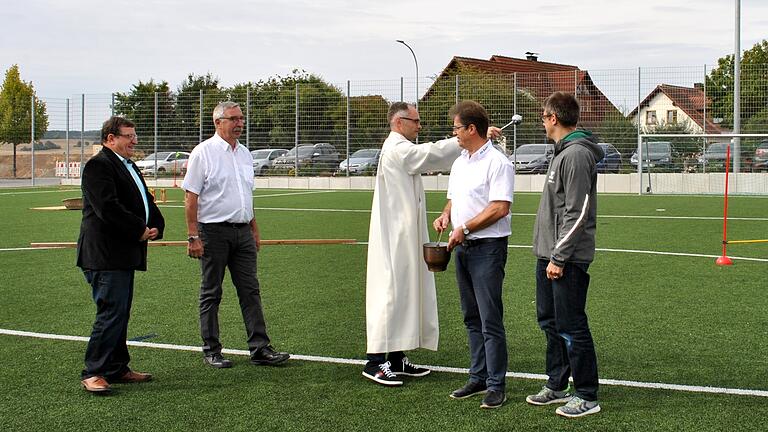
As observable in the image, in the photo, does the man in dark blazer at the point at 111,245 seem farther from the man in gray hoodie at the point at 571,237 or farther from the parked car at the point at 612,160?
the parked car at the point at 612,160

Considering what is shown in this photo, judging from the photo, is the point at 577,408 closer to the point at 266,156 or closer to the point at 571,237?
Answer: the point at 571,237

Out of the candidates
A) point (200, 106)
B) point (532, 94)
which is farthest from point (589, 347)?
point (200, 106)

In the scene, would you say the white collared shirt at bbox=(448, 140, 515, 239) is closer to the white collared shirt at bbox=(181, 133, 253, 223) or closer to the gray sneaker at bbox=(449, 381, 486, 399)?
the gray sneaker at bbox=(449, 381, 486, 399)

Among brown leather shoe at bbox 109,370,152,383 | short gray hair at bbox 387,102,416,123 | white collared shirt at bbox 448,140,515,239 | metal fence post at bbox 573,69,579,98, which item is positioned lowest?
brown leather shoe at bbox 109,370,152,383

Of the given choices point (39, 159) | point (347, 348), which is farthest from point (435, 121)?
point (347, 348)

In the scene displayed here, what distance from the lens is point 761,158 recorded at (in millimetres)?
28656

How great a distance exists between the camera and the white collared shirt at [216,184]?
694cm

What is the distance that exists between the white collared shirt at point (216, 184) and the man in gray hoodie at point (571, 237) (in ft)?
8.05

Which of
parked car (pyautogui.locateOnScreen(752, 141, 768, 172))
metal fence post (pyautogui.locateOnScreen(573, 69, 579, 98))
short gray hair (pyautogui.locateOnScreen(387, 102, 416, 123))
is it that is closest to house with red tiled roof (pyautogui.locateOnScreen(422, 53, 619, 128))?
metal fence post (pyautogui.locateOnScreen(573, 69, 579, 98))

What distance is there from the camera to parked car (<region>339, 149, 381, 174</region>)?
3509 centimetres

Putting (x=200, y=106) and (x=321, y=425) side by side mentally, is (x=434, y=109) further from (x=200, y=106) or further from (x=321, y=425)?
(x=321, y=425)

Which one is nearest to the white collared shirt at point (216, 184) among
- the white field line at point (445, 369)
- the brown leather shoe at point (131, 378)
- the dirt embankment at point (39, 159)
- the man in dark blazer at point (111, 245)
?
the man in dark blazer at point (111, 245)

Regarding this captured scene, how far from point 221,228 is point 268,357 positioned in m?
1.04

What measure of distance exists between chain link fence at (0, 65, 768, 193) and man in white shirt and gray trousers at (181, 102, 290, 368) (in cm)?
2194
